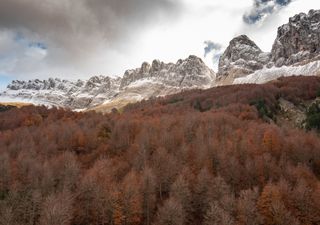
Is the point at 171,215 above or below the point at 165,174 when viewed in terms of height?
below

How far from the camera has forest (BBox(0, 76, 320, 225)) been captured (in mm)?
75125

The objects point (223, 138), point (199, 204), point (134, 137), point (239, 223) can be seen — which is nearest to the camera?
point (239, 223)

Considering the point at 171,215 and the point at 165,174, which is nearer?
the point at 171,215

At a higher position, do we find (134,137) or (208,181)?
(134,137)

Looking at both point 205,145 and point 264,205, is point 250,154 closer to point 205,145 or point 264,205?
point 205,145

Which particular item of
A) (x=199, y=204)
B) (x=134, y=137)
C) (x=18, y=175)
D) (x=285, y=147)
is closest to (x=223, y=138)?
(x=285, y=147)

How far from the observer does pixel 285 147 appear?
120 metres

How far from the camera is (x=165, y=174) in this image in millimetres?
96938

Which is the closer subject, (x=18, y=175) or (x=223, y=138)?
(x=18, y=175)

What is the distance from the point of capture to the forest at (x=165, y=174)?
75125 mm

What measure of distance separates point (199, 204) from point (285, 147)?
5083 cm

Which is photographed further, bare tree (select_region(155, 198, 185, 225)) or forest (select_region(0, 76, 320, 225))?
forest (select_region(0, 76, 320, 225))

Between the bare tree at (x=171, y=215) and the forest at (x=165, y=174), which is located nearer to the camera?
the bare tree at (x=171, y=215)

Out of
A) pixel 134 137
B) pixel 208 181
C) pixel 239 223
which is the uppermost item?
pixel 134 137
